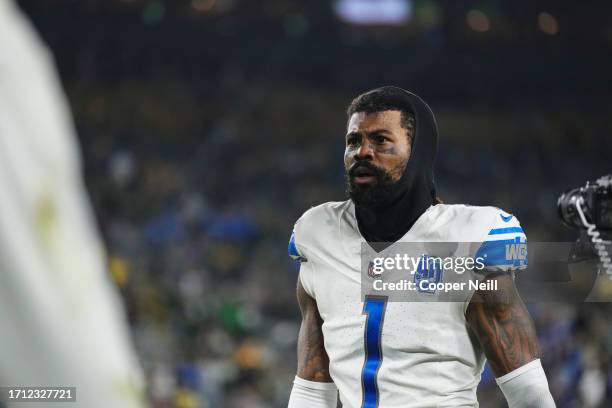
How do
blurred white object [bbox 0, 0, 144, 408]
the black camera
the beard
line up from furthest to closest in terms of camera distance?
the beard
the black camera
blurred white object [bbox 0, 0, 144, 408]

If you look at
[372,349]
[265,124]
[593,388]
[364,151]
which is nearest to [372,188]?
[364,151]

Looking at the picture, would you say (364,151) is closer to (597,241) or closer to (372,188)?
(372,188)

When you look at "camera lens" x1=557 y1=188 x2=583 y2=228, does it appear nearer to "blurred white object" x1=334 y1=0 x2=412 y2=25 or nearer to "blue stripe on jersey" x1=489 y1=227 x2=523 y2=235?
"blue stripe on jersey" x1=489 y1=227 x2=523 y2=235

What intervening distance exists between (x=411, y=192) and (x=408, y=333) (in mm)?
370

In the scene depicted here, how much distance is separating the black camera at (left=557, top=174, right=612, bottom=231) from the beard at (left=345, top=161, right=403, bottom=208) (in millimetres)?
452

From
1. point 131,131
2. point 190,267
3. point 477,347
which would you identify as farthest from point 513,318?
point 131,131

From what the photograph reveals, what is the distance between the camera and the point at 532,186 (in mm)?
14211

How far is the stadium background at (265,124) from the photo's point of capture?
1084 cm

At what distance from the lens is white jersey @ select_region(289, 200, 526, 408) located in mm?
2092

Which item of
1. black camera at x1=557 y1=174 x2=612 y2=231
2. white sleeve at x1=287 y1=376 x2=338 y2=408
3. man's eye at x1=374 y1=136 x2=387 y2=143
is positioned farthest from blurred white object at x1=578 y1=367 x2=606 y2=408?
man's eye at x1=374 y1=136 x2=387 y2=143

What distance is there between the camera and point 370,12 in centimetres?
1780

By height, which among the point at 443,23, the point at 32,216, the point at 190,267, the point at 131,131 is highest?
the point at 443,23

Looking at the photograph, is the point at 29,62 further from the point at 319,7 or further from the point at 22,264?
the point at 319,7

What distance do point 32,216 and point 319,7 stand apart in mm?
17415
